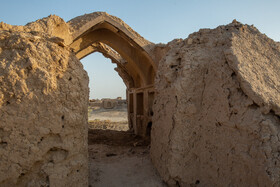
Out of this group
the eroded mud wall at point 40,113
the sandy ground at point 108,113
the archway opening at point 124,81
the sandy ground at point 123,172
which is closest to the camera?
the eroded mud wall at point 40,113

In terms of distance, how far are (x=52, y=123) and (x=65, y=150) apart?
39 centimetres

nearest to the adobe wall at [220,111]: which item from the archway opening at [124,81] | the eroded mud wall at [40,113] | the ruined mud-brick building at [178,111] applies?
the ruined mud-brick building at [178,111]

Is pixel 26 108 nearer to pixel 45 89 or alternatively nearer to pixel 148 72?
pixel 45 89

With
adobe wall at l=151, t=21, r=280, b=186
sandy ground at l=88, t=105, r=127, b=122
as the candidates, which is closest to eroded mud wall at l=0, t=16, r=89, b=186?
adobe wall at l=151, t=21, r=280, b=186

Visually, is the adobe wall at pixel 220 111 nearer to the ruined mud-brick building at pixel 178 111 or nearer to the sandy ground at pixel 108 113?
the ruined mud-brick building at pixel 178 111

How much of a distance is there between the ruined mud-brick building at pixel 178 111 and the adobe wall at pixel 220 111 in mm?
13

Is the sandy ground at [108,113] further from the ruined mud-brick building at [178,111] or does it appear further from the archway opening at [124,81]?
the ruined mud-brick building at [178,111]

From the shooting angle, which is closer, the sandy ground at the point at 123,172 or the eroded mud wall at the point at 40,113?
the eroded mud wall at the point at 40,113

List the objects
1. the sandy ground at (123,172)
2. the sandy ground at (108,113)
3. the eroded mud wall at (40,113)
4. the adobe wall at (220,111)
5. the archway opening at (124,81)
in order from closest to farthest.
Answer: the eroded mud wall at (40,113), the adobe wall at (220,111), the sandy ground at (123,172), the archway opening at (124,81), the sandy ground at (108,113)

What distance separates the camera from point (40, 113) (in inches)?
91.4

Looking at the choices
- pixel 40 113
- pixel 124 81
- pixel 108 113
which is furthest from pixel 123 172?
pixel 108 113

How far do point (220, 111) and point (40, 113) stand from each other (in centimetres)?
234

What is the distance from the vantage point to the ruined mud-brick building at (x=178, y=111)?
2.25 meters

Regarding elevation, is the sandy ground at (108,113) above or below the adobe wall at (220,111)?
below
